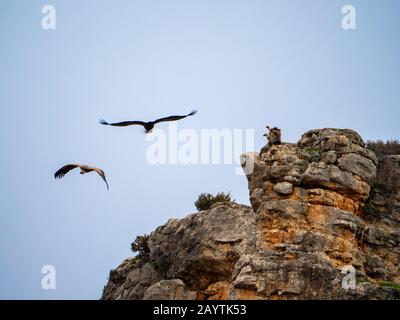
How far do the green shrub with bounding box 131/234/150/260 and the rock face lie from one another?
267cm

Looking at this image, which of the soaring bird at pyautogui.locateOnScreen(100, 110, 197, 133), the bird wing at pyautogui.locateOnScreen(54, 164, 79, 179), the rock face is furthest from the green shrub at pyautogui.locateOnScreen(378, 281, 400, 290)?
the bird wing at pyautogui.locateOnScreen(54, 164, 79, 179)

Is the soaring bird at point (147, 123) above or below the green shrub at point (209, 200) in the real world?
above

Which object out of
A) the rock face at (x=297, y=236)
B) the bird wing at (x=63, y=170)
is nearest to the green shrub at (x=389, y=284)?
the rock face at (x=297, y=236)

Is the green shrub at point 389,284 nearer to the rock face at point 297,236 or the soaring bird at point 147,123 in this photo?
the rock face at point 297,236

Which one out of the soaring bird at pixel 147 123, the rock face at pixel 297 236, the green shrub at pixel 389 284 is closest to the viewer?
the soaring bird at pixel 147 123

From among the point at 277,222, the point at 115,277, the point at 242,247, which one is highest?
the point at 277,222

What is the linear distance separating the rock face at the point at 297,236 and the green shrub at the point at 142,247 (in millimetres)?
2673

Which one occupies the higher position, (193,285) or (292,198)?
(292,198)

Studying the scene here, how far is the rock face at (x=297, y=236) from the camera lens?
842 inches

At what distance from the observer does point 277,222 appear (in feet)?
79.3

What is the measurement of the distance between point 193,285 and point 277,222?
22.4 ft

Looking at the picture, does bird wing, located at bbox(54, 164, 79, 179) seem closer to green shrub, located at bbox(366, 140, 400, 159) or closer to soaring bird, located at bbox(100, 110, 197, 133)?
soaring bird, located at bbox(100, 110, 197, 133)
